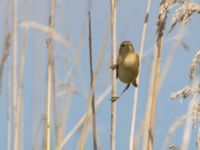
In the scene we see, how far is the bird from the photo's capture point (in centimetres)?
153

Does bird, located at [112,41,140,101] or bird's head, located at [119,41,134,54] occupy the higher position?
bird's head, located at [119,41,134,54]

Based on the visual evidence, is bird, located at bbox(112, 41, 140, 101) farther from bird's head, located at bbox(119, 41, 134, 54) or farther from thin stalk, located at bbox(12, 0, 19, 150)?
thin stalk, located at bbox(12, 0, 19, 150)

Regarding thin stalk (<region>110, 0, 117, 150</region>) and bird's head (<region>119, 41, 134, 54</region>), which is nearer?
thin stalk (<region>110, 0, 117, 150</region>)

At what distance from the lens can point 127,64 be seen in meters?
1.54

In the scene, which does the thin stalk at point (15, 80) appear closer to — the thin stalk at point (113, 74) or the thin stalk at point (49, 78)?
the thin stalk at point (49, 78)

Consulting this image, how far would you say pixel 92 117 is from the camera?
1161mm

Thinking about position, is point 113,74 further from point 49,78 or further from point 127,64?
point 127,64

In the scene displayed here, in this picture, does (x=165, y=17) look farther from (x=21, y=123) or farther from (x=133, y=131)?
(x=21, y=123)

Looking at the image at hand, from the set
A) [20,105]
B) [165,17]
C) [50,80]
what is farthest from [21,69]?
[165,17]

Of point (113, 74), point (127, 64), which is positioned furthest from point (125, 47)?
point (113, 74)

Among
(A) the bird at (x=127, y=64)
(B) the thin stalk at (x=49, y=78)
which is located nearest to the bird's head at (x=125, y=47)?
(A) the bird at (x=127, y=64)

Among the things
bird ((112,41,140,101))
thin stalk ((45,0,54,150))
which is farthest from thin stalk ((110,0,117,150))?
bird ((112,41,140,101))

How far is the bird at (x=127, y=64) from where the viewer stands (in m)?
1.53

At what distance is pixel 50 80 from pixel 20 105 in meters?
0.24
